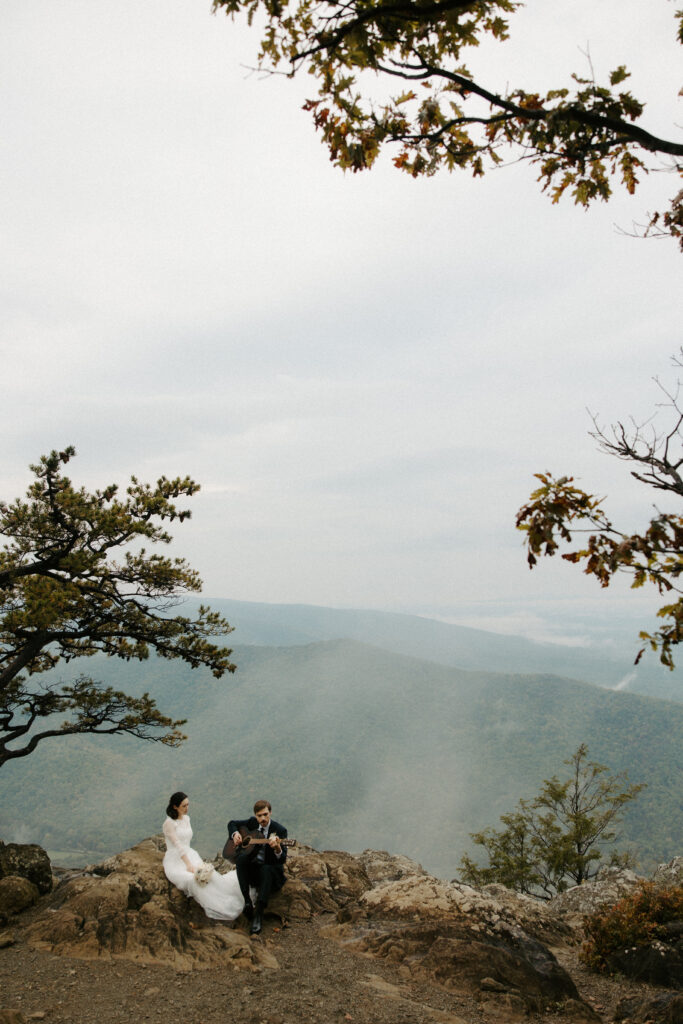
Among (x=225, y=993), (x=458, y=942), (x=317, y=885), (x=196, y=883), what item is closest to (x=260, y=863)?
(x=196, y=883)

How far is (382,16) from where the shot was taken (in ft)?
16.1

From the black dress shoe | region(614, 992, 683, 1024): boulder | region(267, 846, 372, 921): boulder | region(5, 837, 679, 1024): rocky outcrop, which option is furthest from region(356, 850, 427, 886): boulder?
region(614, 992, 683, 1024): boulder

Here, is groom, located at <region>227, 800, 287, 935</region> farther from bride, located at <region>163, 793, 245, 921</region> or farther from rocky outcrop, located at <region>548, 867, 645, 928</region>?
rocky outcrop, located at <region>548, 867, 645, 928</region>

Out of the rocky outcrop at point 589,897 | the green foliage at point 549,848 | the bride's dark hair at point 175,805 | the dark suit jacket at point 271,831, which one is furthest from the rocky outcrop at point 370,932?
the green foliage at point 549,848

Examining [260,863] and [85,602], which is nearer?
[260,863]

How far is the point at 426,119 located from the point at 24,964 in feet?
33.9

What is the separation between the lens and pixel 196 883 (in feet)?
27.9

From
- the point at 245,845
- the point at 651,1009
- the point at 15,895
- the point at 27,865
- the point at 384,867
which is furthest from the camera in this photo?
the point at 384,867

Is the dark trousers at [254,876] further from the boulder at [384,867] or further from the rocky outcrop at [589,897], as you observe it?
the rocky outcrop at [589,897]

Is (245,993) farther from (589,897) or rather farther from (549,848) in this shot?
(549,848)

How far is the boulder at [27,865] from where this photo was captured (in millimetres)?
9891

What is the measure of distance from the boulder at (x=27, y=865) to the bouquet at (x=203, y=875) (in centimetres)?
341

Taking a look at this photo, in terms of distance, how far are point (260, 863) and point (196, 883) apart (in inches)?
37.6

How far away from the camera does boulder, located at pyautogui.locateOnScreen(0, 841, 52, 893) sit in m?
9.89
